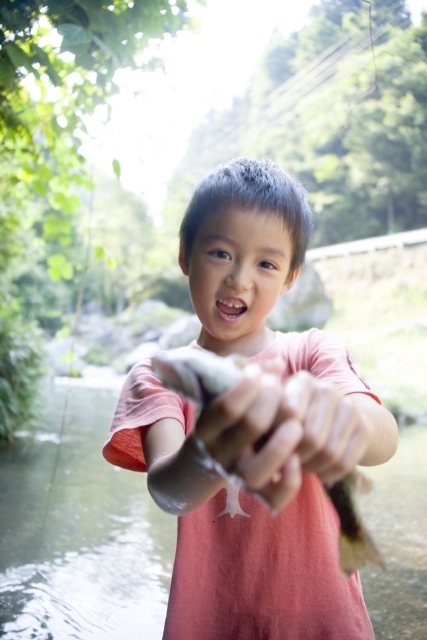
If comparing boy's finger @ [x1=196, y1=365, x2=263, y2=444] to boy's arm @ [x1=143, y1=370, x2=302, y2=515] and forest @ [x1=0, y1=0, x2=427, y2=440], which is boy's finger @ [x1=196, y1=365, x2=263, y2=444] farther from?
forest @ [x1=0, y1=0, x2=427, y2=440]

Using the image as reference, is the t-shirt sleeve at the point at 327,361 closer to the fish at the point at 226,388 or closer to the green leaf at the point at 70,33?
the fish at the point at 226,388

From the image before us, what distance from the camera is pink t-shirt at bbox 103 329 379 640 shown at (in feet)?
4.55

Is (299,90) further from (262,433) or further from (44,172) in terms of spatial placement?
(262,433)

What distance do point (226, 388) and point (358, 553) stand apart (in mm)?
517

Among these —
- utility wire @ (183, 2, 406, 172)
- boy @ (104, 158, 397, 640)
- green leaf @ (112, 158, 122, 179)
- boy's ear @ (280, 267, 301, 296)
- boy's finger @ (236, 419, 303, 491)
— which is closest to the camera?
boy's finger @ (236, 419, 303, 491)

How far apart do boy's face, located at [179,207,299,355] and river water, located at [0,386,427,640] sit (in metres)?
1.59

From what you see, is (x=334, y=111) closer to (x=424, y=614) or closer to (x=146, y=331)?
(x=146, y=331)

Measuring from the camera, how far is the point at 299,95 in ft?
64.5

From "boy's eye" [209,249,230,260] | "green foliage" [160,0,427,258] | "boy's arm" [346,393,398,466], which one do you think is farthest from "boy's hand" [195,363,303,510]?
"green foliage" [160,0,427,258]

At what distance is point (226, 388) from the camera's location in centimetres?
74

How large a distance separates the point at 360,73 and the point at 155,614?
1597cm

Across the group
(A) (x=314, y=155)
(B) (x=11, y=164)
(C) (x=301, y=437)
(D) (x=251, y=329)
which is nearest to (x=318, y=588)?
(D) (x=251, y=329)

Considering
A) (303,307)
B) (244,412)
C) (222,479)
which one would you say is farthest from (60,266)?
(303,307)

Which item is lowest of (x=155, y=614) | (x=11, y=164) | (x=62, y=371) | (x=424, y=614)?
(x=62, y=371)
